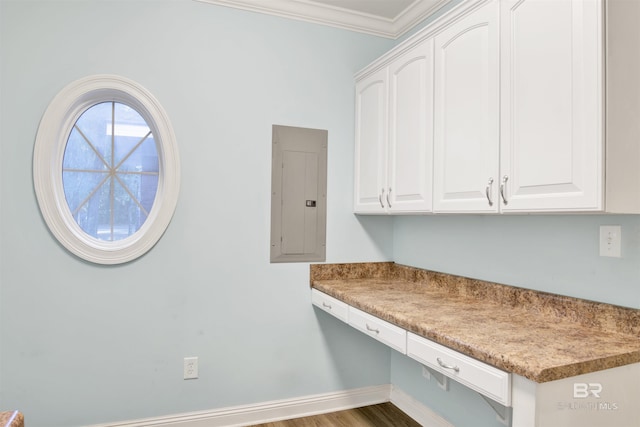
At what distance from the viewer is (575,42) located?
1300 millimetres

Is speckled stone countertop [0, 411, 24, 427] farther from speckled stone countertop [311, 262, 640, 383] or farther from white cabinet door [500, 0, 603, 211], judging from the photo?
white cabinet door [500, 0, 603, 211]

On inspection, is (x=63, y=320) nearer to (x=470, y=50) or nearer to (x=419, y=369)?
(x=419, y=369)

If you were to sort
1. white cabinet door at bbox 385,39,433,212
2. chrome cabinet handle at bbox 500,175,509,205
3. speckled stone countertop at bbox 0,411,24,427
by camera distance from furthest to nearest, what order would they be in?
1. white cabinet door at bbox 385,39,433,212
2. chrome cabinet handle at bbox 500,175,509,205
3. speckled stone countertop at bbox 0,411,24,427

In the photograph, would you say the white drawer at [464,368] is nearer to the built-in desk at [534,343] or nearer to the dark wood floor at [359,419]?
the built-in desk at [534,343]

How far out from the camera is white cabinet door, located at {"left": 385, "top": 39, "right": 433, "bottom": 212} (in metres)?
2.03

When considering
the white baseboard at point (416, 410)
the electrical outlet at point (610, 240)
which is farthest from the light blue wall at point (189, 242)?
the electrical outlet at point (610, 240)

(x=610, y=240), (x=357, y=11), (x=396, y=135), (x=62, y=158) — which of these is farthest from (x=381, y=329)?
(x=357, y=11)

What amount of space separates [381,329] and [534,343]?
0.69 meters

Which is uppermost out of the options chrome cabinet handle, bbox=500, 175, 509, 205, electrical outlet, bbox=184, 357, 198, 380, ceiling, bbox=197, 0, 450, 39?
ceiling, bbox=197, 0, 450, 39

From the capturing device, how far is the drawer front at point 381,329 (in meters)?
1.72

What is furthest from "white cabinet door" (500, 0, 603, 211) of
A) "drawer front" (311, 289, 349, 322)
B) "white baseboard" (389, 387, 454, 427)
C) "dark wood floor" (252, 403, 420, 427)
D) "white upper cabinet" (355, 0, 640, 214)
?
"dark wood floor" (252, 403, 420, 427)

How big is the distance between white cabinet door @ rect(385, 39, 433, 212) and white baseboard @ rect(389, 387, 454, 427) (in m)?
1.27

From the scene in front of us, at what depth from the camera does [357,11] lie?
2.71 metres

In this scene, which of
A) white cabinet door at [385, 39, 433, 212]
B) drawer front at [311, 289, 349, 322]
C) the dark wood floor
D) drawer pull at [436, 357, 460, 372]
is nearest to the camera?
drawer pull at [436, 357, 460, 372]
